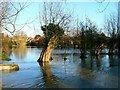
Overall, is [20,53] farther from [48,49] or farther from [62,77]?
[62,77]

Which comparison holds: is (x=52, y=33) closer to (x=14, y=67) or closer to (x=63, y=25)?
(x=63, y=25)

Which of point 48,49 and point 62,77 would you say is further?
point 48,49

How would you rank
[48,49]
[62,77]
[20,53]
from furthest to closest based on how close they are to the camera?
[20,53] → [48,49] → [62,77]

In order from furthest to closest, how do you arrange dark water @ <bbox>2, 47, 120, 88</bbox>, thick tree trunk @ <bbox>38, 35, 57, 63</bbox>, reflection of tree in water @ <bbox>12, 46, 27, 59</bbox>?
reflection of tree in water @ <bbox>12, 46, 27, 59</bbox> → thick tree trunk @ <bbox>38, 35, 57, 63</bbox> → dark water @ <bbox>2, 47, 120, 88</bbox>

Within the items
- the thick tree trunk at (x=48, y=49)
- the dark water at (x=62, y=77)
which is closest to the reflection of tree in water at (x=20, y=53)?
the thick tree trunk at (x=48, y=49)

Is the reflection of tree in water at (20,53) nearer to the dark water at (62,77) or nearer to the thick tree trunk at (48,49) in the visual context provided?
the thick tree trunk at (48,49)

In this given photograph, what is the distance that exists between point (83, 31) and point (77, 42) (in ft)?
5.72

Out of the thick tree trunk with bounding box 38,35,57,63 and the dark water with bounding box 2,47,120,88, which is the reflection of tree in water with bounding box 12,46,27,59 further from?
the dark water with bounding box 2,47,120,88

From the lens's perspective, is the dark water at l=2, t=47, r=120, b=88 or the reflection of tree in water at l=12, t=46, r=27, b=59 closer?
the dark water at l=2, t=47, r=120, b=88

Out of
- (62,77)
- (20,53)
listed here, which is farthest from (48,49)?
(20,53)

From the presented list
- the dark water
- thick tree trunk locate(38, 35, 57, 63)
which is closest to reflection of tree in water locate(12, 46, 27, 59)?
thick tree trunk locate(38, 35, 57, 63)

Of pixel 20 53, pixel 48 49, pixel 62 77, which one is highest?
pixel 48 49

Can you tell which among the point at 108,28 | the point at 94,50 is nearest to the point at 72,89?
the point at 94,50

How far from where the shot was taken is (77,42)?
3484 cm
